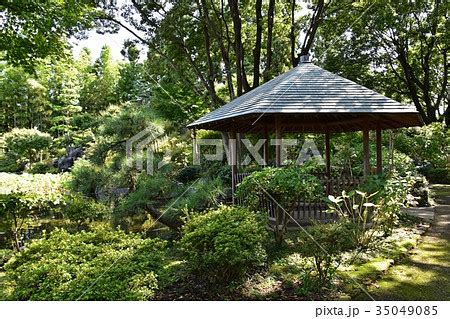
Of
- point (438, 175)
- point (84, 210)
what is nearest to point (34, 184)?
point (84, 210)

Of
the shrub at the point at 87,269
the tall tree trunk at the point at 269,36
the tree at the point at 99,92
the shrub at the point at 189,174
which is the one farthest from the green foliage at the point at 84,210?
the tree at the point at 99,92

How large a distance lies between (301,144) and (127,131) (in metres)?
7.33

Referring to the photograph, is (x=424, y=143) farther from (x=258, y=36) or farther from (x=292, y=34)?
(x=258, y=36)

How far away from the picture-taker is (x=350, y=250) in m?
5.82

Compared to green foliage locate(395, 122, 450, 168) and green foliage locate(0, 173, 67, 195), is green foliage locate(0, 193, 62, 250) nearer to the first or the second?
green foliage locate(0, 173, 67, 195)

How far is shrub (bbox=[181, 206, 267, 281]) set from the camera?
4.06 meters

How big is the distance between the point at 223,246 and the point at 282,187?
183 centimetres

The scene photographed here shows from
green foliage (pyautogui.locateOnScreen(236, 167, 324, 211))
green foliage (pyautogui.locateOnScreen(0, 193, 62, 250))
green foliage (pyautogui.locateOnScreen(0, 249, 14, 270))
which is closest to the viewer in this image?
green foliage (pyautogui.locateOnScreen(236, 167, 324, 211))

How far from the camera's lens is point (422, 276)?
480cm

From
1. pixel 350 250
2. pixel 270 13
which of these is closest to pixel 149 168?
pixel 350 250

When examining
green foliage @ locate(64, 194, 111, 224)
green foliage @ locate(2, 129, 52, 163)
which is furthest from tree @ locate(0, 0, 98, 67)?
green foliage @ locate(2, 129, 52, 163)

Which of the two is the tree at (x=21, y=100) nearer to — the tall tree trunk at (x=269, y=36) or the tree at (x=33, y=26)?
the tall tree trunk at (x=269, y=36)
